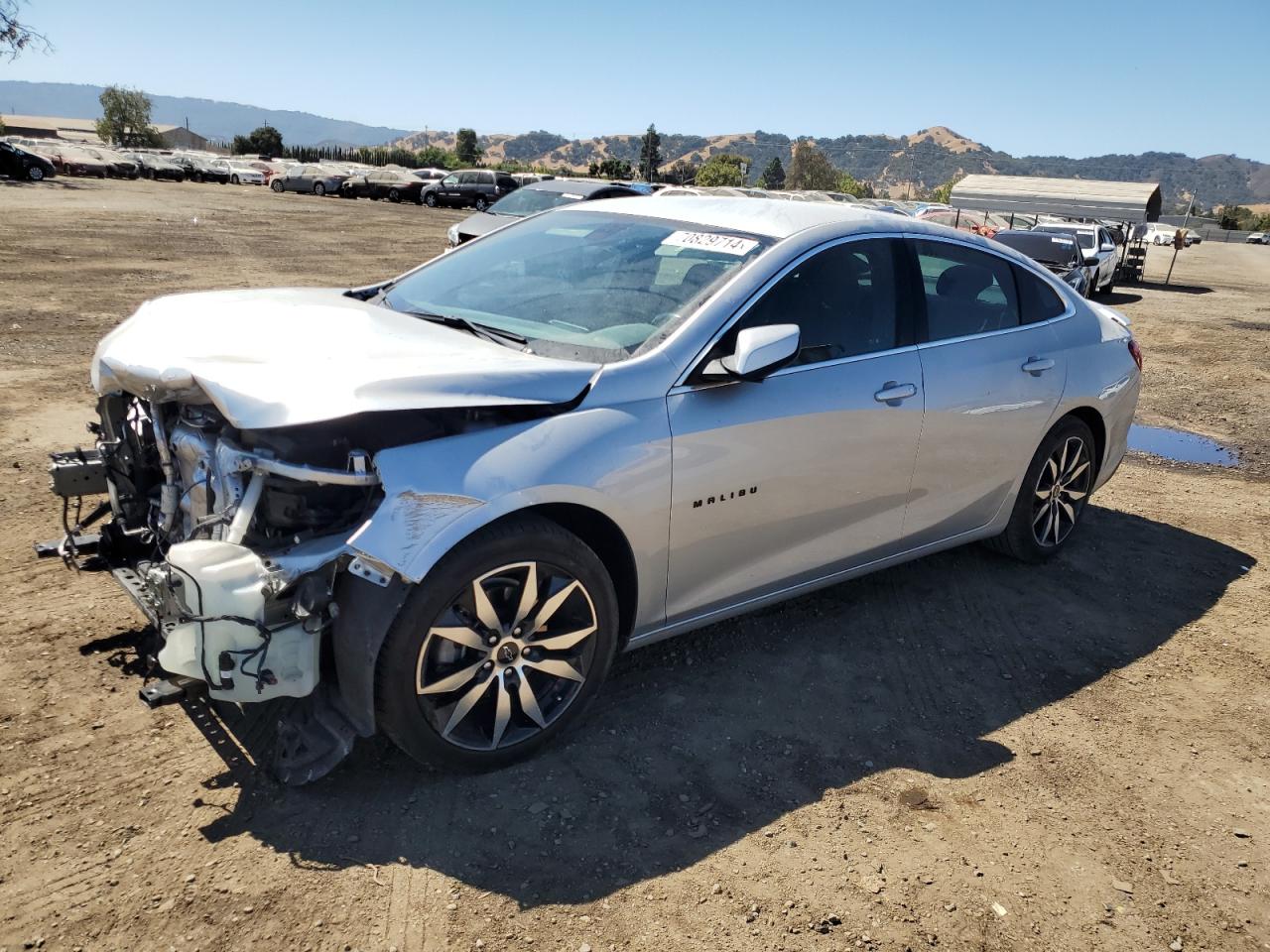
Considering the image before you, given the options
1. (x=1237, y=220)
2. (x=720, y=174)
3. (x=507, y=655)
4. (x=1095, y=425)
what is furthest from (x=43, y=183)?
(x=1237, y=220)

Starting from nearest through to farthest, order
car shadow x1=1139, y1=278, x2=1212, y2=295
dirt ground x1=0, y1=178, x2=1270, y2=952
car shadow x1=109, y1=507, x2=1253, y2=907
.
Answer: dirt ground x1=0, y1=178, x2=1270, y2=952 → car shadow x1=109, y1=507, x2=1253, y2=907 → car shadow x1=1139, y1=278, x2=1212, y2=295

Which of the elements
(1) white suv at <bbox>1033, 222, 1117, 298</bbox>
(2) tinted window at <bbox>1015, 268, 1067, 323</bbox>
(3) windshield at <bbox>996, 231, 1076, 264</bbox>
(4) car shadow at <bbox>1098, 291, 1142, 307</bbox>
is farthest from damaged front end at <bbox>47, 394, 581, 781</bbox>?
(4) car shadow at <bbox>1098, 291, 1142, 307</bbox>

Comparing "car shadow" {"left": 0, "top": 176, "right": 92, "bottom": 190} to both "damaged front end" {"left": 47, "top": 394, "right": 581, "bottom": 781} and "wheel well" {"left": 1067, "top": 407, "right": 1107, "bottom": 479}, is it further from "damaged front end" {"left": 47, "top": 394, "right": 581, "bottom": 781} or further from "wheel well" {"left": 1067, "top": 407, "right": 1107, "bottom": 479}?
"wheel well" {"left": 1067, "top": 407, "right": 1107, "bottom": 479}

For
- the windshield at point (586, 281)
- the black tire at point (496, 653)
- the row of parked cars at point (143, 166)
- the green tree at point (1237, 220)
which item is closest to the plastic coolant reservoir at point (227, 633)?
the black tire at point (496, 653)

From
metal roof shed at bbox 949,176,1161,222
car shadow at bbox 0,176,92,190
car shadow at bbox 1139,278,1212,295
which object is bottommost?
car shadow at bbox 1139,278,1212,295

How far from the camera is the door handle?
3.80 m

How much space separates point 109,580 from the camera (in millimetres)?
4129

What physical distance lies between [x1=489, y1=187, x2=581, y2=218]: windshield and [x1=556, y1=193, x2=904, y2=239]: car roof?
46.5ft

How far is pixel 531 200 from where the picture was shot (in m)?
18.3

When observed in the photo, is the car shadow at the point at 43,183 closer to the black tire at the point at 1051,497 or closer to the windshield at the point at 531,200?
the windshield at the point at 531,200

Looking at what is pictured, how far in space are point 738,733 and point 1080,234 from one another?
2160 centimetres

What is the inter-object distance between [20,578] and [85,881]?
6.98 ft

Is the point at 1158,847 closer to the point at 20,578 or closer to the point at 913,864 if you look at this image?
the point at 913,864

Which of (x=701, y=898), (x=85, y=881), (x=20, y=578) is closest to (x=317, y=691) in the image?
(x=85, y=881)
